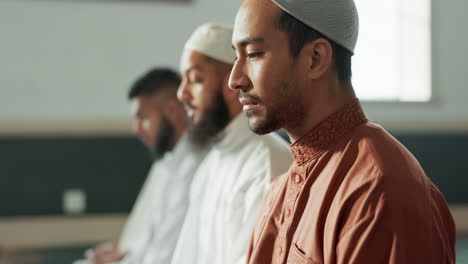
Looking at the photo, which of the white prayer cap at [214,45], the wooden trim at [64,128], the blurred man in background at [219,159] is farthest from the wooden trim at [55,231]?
the white prayer cap at [214,45]

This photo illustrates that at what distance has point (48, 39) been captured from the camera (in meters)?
7.68

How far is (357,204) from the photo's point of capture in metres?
1.38

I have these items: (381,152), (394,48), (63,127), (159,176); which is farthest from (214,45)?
(394,48)

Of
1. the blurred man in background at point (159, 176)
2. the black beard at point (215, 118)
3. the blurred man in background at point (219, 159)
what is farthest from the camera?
the blurred man in background at point (159, 176)

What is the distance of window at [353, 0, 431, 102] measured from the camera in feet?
29.1

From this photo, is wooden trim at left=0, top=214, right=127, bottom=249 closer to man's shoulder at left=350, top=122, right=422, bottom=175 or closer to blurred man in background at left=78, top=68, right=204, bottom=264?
blurred man in background at left=78, top=68, right=204, bottom=264

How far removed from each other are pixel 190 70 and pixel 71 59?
4933 mm

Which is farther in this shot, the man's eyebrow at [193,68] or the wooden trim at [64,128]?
the wooden trim at [64,128]

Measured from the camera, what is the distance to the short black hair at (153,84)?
4461 mm

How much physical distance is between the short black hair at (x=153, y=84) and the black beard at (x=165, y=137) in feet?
0.61

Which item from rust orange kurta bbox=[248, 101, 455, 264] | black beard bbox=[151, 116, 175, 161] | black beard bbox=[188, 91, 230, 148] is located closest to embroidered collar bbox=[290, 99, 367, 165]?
rust orange kurta bbox=[248, 101, 455, 264]

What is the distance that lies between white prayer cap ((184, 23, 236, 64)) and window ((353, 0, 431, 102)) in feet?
19.3

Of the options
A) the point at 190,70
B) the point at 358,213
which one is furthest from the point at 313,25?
the point at 190,70

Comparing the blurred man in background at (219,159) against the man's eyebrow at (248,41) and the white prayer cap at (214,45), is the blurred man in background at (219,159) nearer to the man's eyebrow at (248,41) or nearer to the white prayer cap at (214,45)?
the white prayer cap at (214,45)
